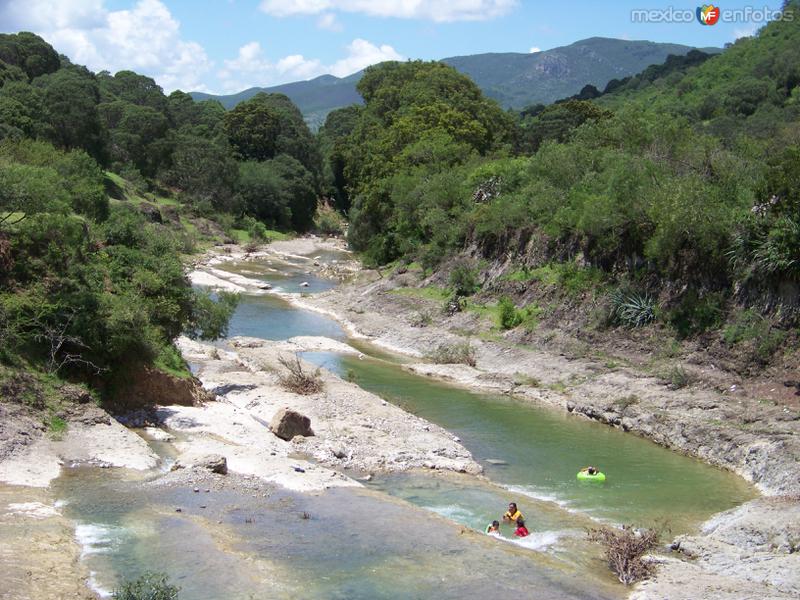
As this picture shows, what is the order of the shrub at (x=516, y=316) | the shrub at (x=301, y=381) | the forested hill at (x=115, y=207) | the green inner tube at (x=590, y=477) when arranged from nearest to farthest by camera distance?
the green inner tube at (x=590, y=477) → the forested hill at (x=115, y=207) → the shrub at (x=301, y=381) → the shrub at (x=516, y=316)

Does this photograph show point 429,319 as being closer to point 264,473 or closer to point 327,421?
point 327,421

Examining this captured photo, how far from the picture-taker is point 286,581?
17.2 m

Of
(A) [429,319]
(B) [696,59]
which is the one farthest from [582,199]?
(B) [696,59]

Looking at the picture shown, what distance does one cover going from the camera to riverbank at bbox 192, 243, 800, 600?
1873 cm

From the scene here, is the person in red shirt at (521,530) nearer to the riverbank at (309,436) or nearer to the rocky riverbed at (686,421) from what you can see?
the rocky riverbed at (686,421)

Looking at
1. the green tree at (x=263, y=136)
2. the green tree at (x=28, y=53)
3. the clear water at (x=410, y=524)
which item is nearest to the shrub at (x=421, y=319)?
the clear water at (x=410, y=524)

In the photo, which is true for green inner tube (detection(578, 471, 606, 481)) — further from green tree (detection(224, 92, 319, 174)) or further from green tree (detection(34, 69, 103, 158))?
→ green tree (detection(224, 92, 319, 174))

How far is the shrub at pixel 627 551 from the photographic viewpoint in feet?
60.5

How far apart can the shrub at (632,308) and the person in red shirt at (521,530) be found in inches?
798

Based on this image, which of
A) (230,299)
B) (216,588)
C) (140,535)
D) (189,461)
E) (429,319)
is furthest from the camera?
(429,319)

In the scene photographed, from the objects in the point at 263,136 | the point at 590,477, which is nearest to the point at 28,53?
the point at 263,136

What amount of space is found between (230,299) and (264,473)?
12939mm

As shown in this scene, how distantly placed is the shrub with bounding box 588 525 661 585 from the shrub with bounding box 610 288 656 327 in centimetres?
1977

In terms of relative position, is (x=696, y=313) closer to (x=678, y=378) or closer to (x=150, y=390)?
(x=678, y=378)
